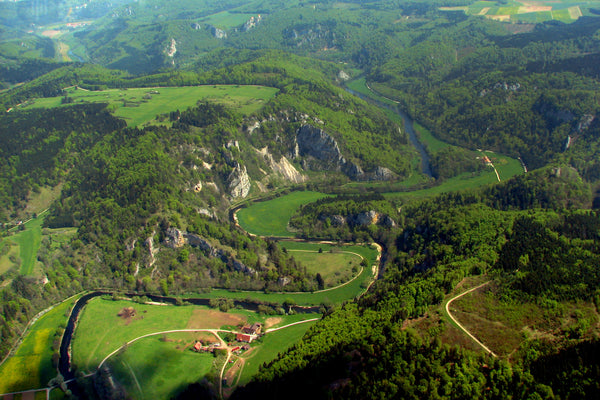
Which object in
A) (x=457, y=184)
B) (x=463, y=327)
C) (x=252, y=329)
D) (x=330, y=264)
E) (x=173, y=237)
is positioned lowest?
(x=330, y=264)

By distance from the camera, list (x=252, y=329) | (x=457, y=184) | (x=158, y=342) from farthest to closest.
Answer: (x=457, y=184) → (x=252, y=329) → (x=158, y=342)

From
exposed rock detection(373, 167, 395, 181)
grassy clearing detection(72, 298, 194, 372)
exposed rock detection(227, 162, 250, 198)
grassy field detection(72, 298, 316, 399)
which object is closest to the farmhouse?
grassy field detection(72, 298, 316, 399)

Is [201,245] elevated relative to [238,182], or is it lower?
lower

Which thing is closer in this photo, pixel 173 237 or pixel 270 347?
pixel 270 347

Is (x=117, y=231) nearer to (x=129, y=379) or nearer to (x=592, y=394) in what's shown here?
(x=129, y=379)

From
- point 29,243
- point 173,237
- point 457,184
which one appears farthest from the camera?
point 457,184

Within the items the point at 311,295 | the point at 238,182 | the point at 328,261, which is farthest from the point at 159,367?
the point at 238,182

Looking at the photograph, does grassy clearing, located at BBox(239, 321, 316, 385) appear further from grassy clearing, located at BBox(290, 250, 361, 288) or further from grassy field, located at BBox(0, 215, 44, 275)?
grassy field, located at BBox(0, 215, 44, 275)

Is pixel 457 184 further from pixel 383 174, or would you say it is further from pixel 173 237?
pixel 173 237
